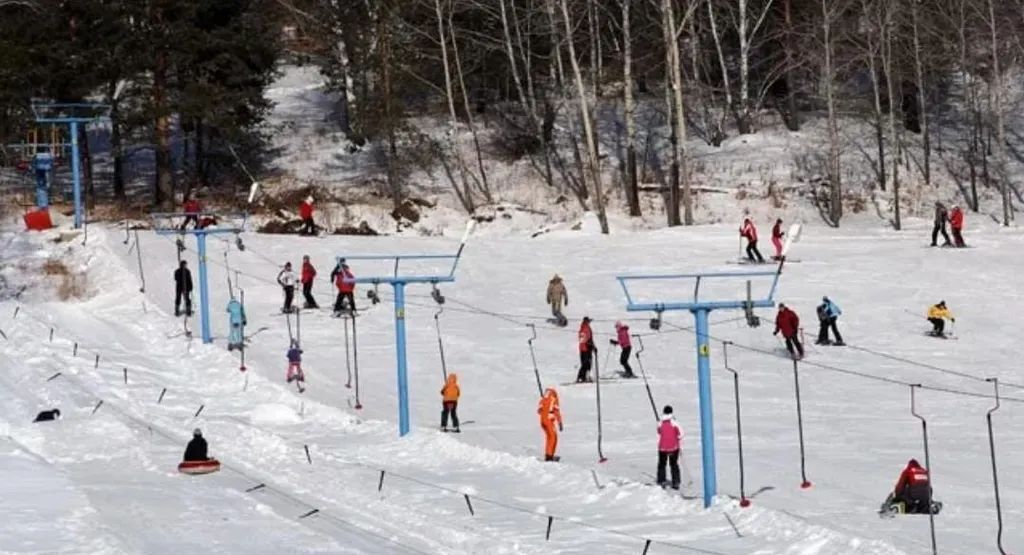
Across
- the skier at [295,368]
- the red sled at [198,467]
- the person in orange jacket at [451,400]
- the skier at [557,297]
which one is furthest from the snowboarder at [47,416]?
the skier at [557,297]

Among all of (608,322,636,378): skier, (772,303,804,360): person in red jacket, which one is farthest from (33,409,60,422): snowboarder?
(772,303,804,360): person in red jacket

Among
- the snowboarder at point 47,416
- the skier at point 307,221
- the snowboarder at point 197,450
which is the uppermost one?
the skier at point 307,221

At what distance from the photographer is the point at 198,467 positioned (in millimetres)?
21203

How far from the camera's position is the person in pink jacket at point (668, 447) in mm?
19641

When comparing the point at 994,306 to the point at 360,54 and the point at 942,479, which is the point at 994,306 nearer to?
the point at 942,479

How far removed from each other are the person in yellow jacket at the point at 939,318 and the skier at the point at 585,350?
27.4 ft

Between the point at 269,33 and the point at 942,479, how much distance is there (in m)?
41.3

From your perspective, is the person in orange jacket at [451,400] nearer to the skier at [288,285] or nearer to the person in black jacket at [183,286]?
the skier at [288,285]

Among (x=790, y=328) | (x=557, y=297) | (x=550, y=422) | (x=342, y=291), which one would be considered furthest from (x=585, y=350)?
(x=342, y=291)

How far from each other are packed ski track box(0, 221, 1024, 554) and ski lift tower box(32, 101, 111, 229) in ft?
7.57

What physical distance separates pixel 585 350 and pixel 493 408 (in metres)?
2.38

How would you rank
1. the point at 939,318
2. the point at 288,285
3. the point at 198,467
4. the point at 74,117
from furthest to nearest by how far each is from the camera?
the point at 74,117, the point at 288,285, the point at 939,318, the point at 198,467

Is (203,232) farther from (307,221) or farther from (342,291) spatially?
(307,221)

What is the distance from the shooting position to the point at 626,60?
5009 centimetres
